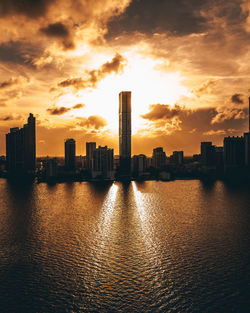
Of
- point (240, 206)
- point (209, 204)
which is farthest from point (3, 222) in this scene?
point (240, 206)

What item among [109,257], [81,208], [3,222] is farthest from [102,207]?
[109,257]

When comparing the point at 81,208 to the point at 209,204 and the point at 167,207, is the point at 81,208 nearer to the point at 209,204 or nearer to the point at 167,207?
the point at 167,207

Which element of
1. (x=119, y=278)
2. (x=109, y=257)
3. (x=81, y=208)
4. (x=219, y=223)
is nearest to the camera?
(x=119, y=278)

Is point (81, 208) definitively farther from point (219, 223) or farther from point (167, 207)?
point (219, 223)

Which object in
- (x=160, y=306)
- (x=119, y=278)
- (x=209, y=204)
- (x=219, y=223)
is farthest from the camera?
(x=209, y=204)

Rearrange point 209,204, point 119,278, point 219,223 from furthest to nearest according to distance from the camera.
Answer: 1. point 209,204
2. point 219,223
3. point 119,278

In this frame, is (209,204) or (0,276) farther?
(209,204)
